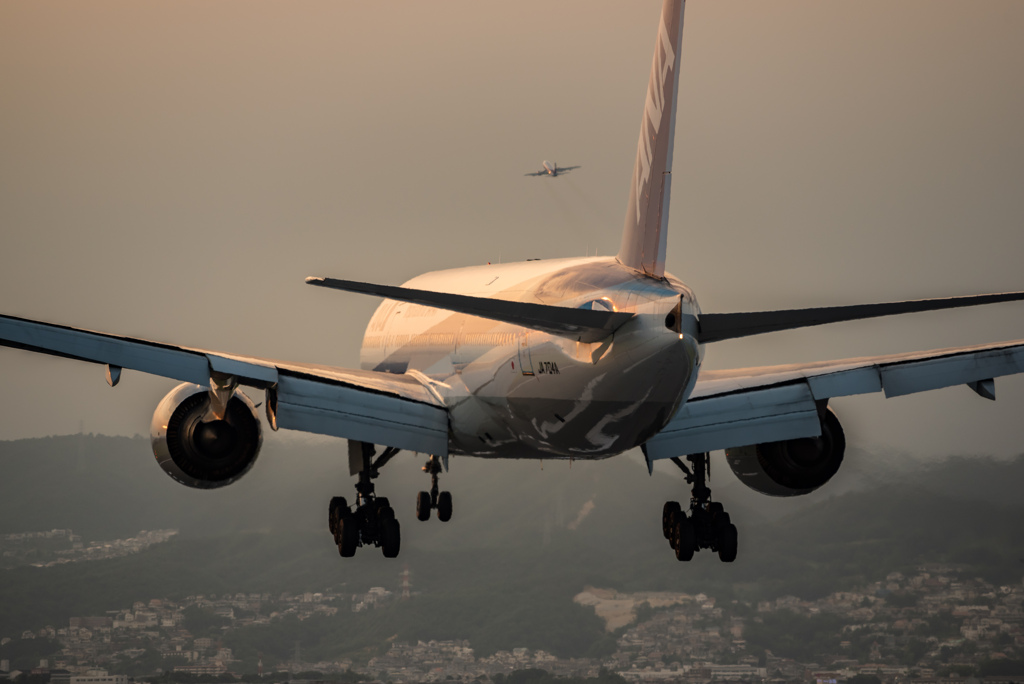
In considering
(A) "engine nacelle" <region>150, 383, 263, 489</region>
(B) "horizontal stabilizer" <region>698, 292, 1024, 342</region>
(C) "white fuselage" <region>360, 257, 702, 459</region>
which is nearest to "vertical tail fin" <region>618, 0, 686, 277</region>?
(C) "white fuselage" <region>360, 257, 702, 459</region>

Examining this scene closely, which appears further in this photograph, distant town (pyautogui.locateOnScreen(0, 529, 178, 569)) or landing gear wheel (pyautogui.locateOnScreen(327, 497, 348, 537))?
distant town (pyautogui.locateOnScreen(0, 529, 178, 569))

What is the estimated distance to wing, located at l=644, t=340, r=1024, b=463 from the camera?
77.3 feet

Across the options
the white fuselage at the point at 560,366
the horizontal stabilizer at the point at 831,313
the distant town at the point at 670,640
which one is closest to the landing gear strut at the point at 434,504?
the white fuselage at the point at 560,366

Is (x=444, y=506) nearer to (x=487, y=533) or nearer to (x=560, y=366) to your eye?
(x=560, y=366)

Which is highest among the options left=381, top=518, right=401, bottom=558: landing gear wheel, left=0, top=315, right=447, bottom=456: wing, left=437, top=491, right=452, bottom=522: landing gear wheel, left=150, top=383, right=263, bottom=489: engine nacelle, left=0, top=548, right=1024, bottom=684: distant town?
left=0, top=315, right=447, bottom=456: wing

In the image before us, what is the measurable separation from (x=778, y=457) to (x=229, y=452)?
43.5 ft

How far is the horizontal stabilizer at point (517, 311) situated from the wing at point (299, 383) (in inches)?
189

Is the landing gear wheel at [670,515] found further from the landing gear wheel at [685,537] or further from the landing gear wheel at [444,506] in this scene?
the landing gear wheel at [444,506]

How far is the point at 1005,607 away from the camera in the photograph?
9338 centimetres

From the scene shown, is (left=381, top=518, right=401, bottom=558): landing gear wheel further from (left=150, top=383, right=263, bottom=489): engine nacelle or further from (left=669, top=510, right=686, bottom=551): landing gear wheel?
(left=669, top=510, right=686, bottom=551): landing gear wheel

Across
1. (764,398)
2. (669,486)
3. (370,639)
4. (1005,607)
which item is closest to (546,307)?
(764,398)

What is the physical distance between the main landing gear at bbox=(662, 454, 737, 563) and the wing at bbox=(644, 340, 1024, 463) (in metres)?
3.19

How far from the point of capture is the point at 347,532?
26797mm

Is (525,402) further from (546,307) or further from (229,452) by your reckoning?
(229,452)
